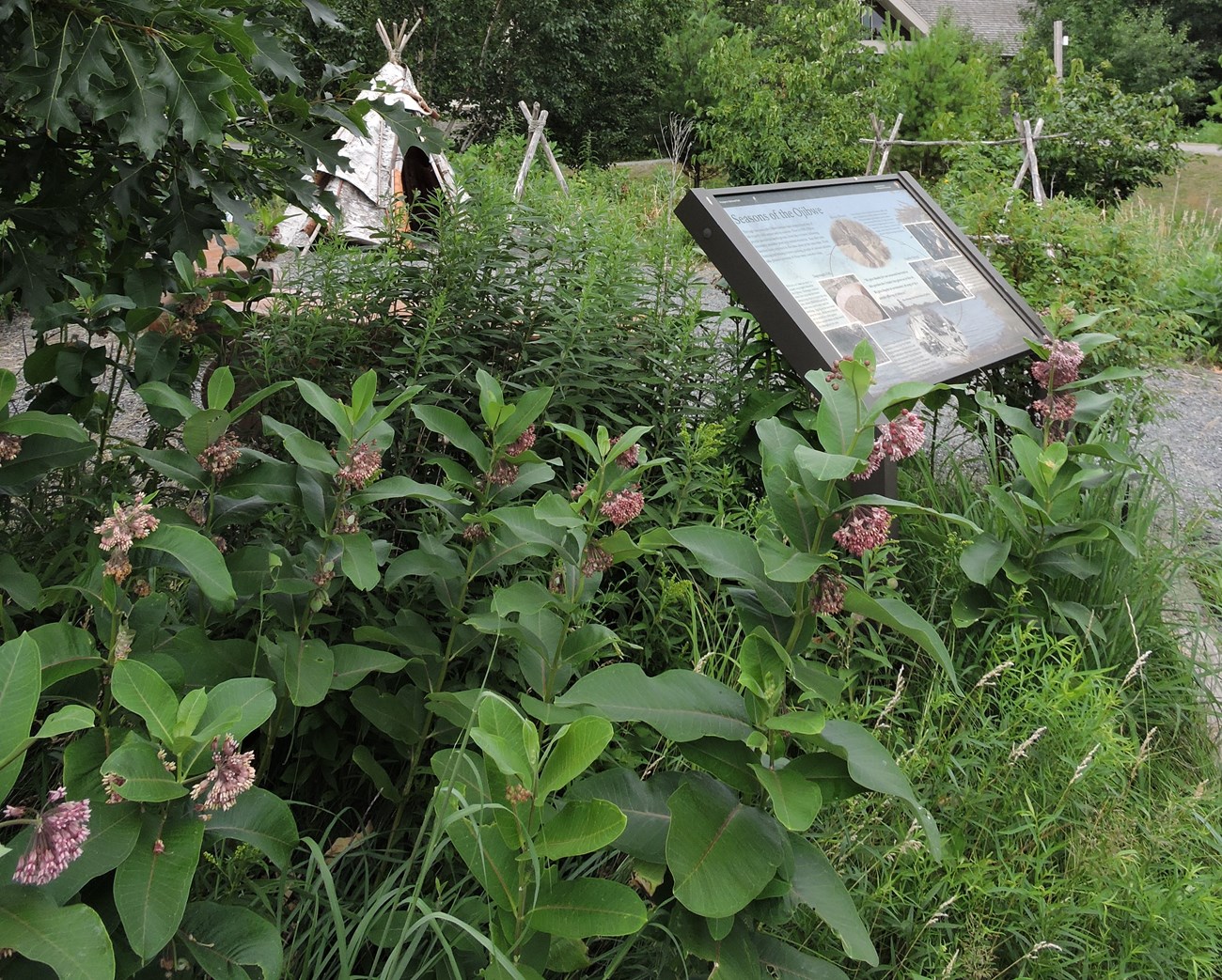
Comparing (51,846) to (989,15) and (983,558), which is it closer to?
(983,558)

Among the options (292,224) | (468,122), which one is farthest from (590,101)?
(292,224)

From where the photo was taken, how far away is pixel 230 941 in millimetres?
1373

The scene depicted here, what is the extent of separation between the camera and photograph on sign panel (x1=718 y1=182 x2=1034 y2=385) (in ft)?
10.8

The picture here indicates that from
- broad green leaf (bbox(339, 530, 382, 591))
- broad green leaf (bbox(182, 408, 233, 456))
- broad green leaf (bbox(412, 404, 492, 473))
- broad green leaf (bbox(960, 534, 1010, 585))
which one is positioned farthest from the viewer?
broad green leaf (bbox(960, 534, 1010, 585))

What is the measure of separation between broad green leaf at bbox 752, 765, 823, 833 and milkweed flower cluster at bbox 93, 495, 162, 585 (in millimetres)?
1048

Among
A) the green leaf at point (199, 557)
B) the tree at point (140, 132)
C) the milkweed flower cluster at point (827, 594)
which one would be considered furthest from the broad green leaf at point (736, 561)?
the tree at point (140, 132)

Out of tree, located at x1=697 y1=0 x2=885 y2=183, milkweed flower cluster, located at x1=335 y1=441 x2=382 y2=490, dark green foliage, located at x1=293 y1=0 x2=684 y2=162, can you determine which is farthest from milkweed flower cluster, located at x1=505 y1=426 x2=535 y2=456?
dark green foliage, located at x1=293 y1=0 x2=684 y2=162

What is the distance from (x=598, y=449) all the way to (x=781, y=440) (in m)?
0.37

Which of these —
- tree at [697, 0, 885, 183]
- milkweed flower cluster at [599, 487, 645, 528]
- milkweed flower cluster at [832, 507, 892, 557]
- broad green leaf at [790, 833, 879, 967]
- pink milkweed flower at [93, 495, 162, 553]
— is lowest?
tree at [697, 0, 885, 183]

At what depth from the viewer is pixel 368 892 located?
1.99 metres

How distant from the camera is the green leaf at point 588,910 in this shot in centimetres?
128

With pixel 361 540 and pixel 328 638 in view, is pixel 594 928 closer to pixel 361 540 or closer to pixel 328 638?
pixel 361 540

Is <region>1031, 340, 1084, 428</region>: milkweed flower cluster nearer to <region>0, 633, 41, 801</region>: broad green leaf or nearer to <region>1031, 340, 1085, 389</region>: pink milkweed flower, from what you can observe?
<region>1031, 340, 1085, 389</region>: pink milkweed flower

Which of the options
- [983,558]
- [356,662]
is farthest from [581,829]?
[983,558]
